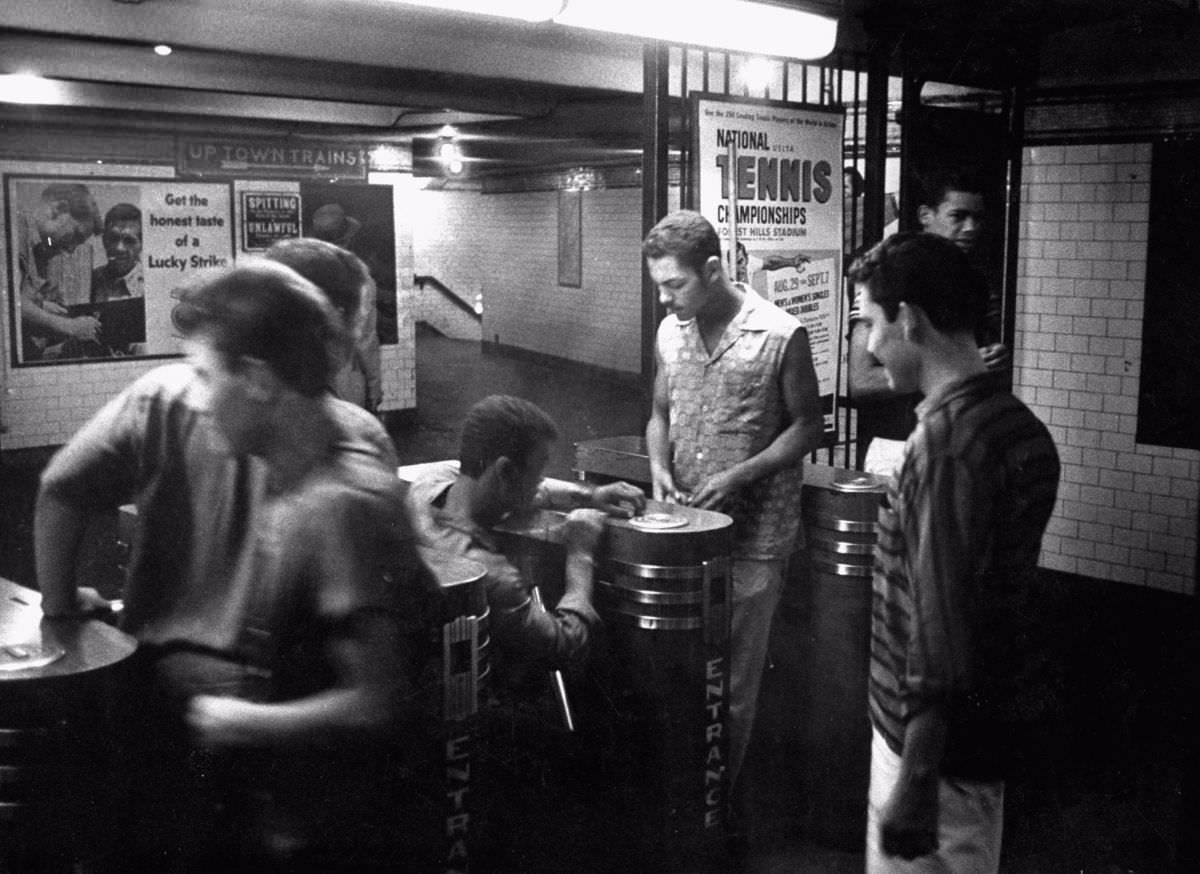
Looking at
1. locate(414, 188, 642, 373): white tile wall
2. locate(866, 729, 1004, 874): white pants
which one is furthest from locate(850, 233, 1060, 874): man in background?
locate(414, 188, 642, 373): white tile wall

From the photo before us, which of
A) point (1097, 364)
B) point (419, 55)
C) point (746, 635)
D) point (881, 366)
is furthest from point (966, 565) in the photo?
point (419, 55)

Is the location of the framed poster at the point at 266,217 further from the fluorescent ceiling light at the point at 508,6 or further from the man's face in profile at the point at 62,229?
the fluorescent ceiling light at the point at 508,6

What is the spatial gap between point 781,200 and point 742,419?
157cm

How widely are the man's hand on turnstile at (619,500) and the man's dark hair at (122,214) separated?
947 cm

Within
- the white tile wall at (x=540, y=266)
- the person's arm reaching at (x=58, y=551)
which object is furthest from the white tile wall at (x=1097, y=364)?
the white tile wall at (x=540, y=266)

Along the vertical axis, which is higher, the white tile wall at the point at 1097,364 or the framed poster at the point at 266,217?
the framed poster at the point at 266,217

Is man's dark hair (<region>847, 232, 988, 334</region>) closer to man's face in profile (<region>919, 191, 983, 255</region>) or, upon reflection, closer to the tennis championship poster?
the tennis championship poster

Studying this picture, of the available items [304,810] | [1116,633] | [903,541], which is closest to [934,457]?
[903,541]

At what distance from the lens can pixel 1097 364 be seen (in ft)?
22.6

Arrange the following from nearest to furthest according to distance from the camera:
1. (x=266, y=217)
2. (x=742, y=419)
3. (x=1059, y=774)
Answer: (x=742, y=419) → (x=1059, y=774) → (x=266, y=217)

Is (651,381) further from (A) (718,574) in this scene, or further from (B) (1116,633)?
(B) (1116,633)

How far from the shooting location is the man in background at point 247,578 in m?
2.04

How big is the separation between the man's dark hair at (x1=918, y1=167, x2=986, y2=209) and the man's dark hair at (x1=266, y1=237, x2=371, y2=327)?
136 inches

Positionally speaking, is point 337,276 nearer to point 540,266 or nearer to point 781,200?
→ point 781,200
